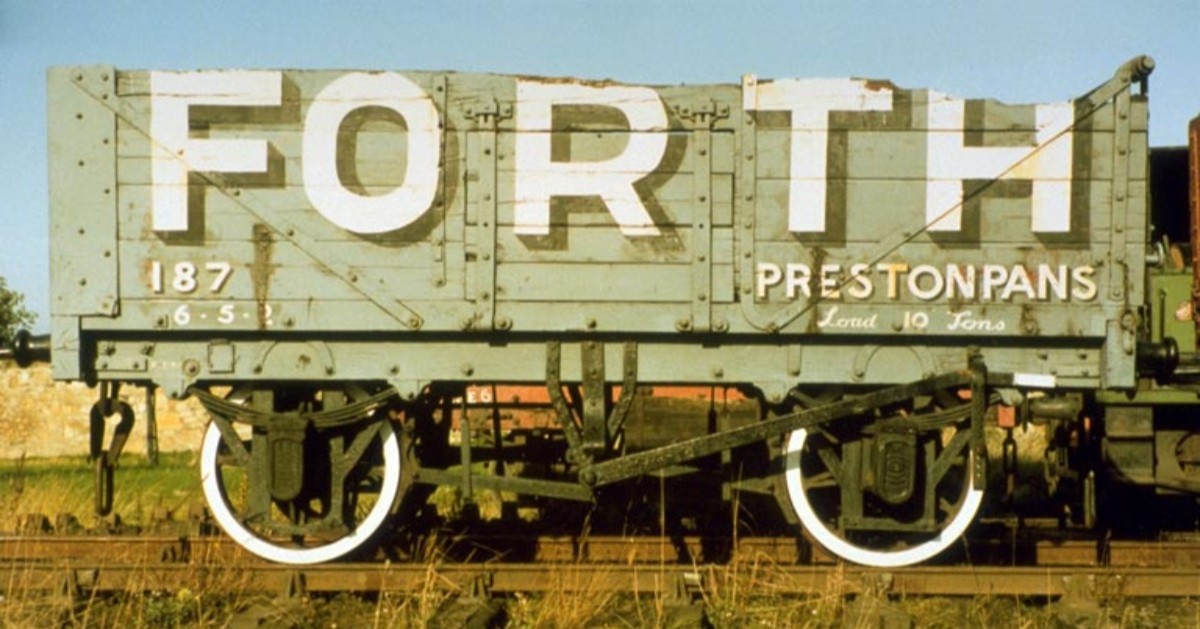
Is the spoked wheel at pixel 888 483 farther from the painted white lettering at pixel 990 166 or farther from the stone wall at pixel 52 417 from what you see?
the stone wall at pixel 52 417

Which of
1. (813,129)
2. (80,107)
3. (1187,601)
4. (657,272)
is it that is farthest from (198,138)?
(1187,601)

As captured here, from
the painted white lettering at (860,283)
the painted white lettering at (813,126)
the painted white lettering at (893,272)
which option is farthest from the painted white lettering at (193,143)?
the painted white lettering at (893,272)

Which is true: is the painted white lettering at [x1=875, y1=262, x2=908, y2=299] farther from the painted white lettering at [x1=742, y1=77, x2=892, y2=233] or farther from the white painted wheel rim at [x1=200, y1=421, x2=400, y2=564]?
the white painted wheel rim at [x1=200, y1=421, x2=400, y2=564]

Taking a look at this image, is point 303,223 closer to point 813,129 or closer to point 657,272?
point 657,272

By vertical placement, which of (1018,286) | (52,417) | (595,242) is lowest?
(52,417)

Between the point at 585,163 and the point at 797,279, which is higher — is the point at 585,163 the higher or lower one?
the higher one

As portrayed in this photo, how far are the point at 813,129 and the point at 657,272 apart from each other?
1125 mm

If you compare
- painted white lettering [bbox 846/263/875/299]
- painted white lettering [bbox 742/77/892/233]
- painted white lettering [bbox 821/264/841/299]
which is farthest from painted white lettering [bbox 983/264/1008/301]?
painted white lettering [bbox 742/77/892/233]

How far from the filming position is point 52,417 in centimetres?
2080

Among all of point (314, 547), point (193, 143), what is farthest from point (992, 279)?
point (193, 143)

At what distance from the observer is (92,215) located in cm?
613

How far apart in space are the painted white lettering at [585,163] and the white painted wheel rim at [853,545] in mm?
1471

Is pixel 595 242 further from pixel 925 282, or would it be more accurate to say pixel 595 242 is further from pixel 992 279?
pixel 992 279

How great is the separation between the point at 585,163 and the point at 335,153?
1.33 metres
